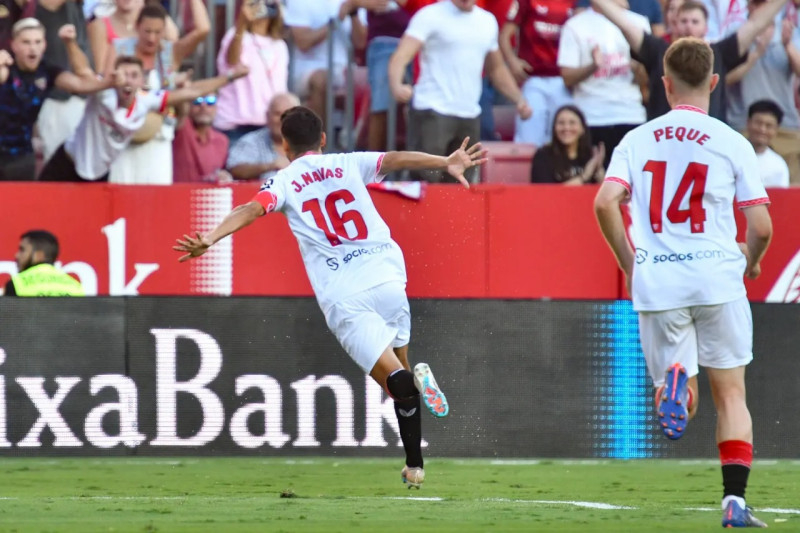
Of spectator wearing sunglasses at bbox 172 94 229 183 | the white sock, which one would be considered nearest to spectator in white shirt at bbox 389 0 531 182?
spectator wearing sunglasses at bbox 172 94 229 183

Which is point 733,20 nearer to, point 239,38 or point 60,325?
point 239,38

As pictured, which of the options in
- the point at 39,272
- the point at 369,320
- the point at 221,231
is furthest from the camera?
the point at 39,272

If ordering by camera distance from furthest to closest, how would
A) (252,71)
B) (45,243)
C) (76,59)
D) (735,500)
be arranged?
(252,71), (76,59), (45,243), (735,500)

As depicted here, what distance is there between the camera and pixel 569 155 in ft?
43.8

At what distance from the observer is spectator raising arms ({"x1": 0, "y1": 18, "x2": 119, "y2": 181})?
41.1ft

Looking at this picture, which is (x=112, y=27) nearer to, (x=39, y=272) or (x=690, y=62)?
(x=39, y=272)

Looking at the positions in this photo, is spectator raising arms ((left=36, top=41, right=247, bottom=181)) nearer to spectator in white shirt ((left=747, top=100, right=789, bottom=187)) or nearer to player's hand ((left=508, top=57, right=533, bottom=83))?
player's hand ((left=508, top=57, right=533, bottom=83))

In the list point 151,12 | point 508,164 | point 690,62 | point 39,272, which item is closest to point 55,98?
point 151,12

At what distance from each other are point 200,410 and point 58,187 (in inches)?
124

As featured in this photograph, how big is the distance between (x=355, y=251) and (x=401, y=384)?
2.64ft

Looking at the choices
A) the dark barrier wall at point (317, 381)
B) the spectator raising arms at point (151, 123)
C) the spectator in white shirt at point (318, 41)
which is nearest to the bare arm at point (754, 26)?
the dark barrier wall at point (317, 381)

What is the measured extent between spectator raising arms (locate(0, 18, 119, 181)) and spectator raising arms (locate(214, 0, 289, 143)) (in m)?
1.54

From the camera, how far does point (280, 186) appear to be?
8.16 m

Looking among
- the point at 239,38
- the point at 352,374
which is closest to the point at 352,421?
the point at 352,374
